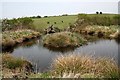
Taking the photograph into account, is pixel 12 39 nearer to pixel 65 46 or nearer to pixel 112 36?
pixel 65 46

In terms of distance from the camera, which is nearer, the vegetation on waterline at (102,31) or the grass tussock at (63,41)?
the grass tussock at (63,41)

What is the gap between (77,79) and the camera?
22.7 ft

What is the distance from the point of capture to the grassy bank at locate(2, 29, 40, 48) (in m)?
20.0

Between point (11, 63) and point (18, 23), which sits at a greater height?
point (18, 23)

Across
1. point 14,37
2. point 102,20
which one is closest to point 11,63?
point 14,37

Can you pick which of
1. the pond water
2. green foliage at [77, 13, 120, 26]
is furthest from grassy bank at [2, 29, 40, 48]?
green foliage at [77, 13, 120, 26]

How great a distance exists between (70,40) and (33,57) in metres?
5.30

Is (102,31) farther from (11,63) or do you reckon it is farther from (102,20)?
(11,63)

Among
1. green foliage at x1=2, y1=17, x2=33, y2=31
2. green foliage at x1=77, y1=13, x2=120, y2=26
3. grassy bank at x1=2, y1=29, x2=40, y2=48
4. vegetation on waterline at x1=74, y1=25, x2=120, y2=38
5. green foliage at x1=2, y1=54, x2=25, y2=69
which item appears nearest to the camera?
green foliage at x1=2, y1=54, x2=25, y2=69

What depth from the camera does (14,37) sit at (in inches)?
899

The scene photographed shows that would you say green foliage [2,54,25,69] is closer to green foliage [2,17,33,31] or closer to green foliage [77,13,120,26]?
green foliage [2,17,33,31]

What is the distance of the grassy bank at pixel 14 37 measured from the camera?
2002cm

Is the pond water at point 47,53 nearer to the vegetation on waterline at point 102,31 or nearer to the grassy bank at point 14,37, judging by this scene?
the grassy bank at point 14,37

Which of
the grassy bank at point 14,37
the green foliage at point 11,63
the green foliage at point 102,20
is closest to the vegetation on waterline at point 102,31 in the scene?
the green foliage at point 102,20
